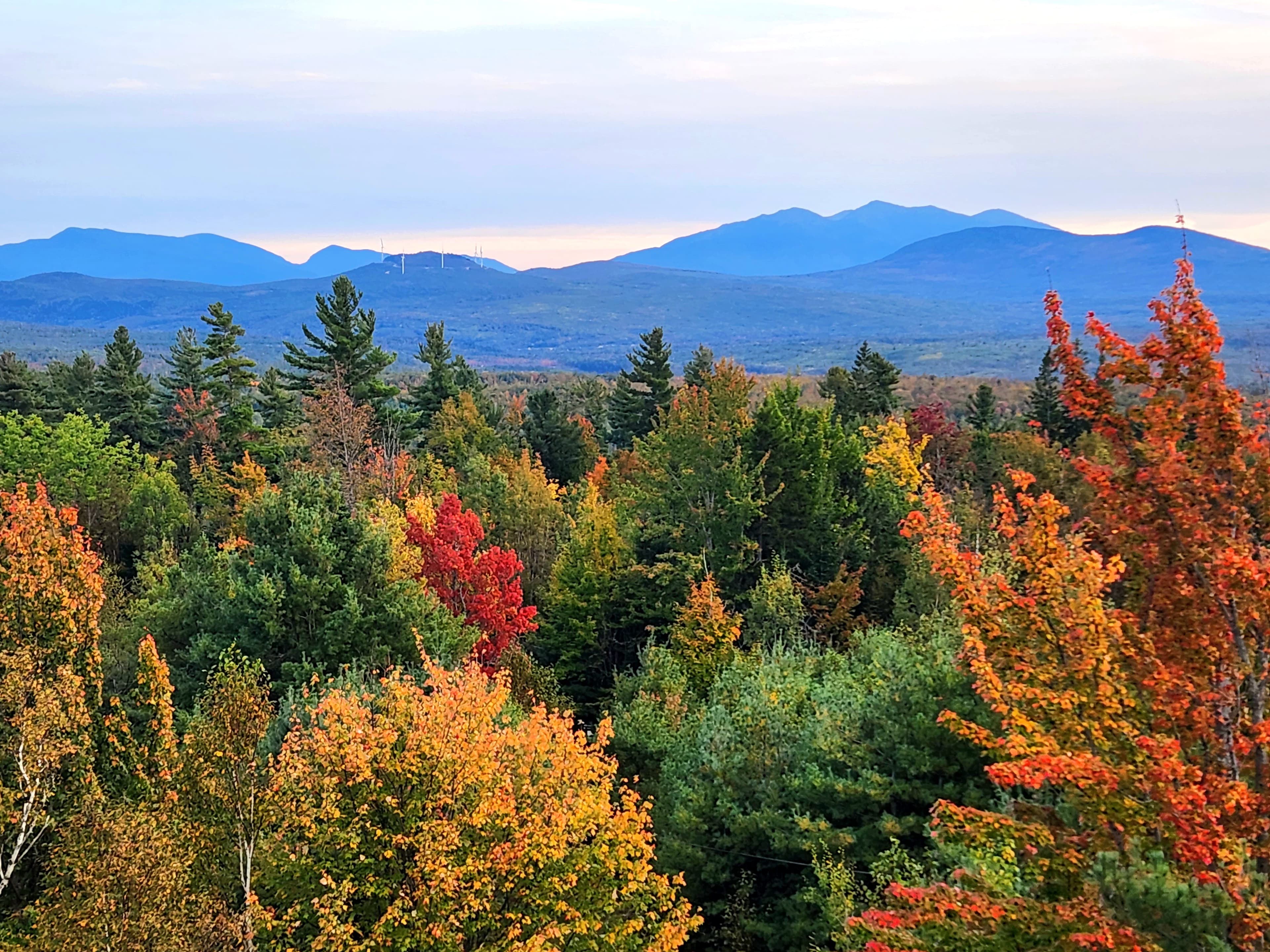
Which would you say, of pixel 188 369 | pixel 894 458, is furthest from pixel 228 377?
pixel 894 458

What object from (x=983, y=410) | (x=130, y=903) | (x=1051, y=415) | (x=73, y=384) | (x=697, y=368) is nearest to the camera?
(x=130, y=903)

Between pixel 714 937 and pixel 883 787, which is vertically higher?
pixel 883 787

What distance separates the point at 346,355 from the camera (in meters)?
53.7

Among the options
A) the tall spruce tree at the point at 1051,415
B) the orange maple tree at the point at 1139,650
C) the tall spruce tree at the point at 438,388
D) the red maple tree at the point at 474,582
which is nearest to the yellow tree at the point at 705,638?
the red maple tree at the point at 474,582

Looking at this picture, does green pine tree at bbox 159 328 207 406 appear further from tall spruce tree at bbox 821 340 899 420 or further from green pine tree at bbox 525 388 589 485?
tall spruce tree at bbox 821 340 899 420

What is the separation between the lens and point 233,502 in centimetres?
4794

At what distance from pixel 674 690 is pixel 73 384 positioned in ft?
→ 184

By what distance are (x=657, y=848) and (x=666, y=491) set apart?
1890 centimetres

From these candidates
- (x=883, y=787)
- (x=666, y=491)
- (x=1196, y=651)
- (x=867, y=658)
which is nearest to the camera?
(x=1196, y=651)

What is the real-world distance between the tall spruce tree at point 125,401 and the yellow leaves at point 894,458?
40190 millimetres

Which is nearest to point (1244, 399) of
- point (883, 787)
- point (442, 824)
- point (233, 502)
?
point (442, 824)

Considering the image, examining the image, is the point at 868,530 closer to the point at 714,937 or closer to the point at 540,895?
the point at 714,937

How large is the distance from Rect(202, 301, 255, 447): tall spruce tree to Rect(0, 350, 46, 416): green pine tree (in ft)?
36.2

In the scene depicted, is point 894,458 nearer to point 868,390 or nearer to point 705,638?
point 705,638
